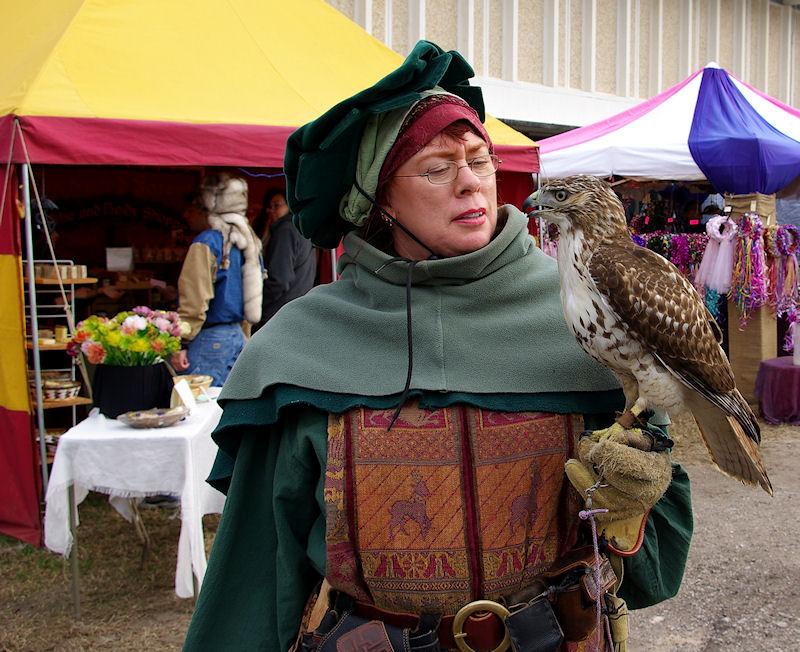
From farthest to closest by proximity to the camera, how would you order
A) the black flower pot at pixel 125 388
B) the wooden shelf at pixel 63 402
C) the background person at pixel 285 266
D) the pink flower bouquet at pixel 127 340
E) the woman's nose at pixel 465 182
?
the background person at pixel 285 266 < the wooden shelf at pixel 63 402 < the pink flower bouquet at pixel 127 340 < the black flower pot at pixel 125 388 < the woman's nose at pixel 465 182

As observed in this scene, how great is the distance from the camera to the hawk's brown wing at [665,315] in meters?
1.46

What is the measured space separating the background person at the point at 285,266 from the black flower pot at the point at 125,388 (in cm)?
235

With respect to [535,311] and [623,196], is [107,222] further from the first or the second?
[535,311]

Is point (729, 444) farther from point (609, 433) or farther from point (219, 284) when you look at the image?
point (219, 284)

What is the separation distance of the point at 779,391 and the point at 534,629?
698 centimetres

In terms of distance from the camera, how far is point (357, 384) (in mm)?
1546

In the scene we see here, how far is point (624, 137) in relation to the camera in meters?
8.47

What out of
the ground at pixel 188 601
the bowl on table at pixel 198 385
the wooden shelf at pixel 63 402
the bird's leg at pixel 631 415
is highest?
the bird's leg at pixel 631 415

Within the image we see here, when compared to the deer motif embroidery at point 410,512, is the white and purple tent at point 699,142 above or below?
above

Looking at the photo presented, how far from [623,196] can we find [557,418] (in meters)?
9.75

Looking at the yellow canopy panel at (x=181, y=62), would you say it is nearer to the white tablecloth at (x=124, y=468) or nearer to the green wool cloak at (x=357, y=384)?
the white tablecloth at (x=124, y=468)

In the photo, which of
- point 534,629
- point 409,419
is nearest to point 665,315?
point 409,419

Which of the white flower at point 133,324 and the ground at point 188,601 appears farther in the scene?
the white flower at point 133,324

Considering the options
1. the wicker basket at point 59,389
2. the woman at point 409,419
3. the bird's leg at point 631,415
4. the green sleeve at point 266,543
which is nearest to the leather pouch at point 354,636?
the woman at point 409,419
